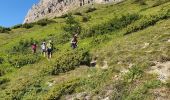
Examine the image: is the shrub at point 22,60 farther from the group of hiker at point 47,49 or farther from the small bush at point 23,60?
the group of hiker at point 47,49

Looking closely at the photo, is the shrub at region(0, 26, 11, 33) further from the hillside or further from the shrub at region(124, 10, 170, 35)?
the shrub at region(124, 10, 170, 35)

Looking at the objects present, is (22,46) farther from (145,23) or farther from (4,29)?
(145,23)

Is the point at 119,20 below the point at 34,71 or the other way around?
→ the other way around

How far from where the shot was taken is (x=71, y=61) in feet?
122

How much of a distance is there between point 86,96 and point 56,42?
2574 cm

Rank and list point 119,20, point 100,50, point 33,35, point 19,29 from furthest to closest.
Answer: point 19,29 < point 33,35 < point 119,20 < point 100,50

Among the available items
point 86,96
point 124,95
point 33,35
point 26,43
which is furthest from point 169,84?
point 33,35

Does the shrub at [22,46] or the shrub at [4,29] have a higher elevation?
the shrub at [4,29]

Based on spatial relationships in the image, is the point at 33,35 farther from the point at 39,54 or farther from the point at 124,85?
the point at 124,85

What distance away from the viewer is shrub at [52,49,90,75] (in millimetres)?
36344

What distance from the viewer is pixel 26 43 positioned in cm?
5697

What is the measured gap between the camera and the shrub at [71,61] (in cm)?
3634

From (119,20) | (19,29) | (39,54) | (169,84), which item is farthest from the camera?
(19,29)

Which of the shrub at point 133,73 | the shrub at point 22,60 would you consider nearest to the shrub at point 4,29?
the shrub at point 22,60
